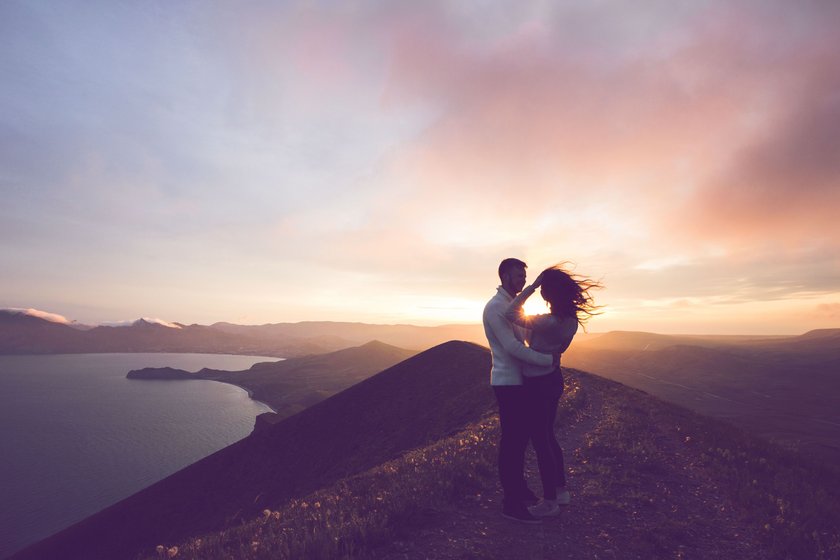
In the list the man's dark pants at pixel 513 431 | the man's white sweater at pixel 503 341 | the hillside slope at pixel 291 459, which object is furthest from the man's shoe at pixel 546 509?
the hillside slope at pixel 291 459

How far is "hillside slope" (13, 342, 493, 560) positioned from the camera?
109 feet

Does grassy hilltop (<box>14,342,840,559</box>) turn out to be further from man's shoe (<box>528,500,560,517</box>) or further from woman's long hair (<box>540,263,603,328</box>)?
woman's long hair (<box>540,263,603,328</box>)

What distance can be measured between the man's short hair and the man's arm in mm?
788

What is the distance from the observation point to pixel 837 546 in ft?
21.6

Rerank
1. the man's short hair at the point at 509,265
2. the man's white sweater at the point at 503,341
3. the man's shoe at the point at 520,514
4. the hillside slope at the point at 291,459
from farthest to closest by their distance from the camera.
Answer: the hillside slope at the point at 291,459 < the man's shoe at the point at 520,514 < the man's short hair at the point at 509,265 < the man's white sweater at the point at 503,341

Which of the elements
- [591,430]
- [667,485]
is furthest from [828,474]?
[667,485]

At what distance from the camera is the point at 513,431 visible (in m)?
6.42

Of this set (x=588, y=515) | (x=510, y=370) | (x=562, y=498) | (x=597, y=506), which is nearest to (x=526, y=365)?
(x=510, y=370)

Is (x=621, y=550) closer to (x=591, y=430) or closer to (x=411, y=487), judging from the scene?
(x=411, y=487)

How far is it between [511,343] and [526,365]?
60 cm

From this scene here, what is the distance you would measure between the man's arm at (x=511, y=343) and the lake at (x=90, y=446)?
9616 cm

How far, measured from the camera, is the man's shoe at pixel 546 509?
7051 mm

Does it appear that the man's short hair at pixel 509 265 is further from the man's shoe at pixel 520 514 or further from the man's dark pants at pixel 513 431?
the man's shoe at pixel 520 514

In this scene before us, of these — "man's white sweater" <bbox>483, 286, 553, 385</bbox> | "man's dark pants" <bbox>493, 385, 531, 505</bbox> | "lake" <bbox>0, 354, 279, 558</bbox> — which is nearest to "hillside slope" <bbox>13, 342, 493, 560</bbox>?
"man's dark pants" <bbox>493, 385, 531, 505</bbox>
